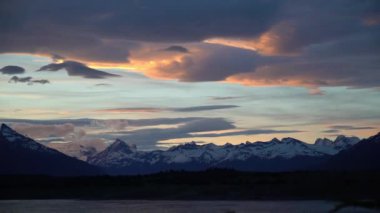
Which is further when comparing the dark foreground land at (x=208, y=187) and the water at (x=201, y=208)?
the dark foreground land at (x=208, y=187)

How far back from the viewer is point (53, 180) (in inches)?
6270

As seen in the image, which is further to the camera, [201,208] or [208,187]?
[208,187]

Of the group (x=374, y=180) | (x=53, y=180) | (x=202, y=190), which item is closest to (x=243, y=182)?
(x=202, y=190)

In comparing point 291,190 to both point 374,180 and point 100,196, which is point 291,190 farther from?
point 100,196

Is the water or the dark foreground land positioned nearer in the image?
the water

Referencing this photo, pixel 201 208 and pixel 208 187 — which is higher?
pixel 208 187

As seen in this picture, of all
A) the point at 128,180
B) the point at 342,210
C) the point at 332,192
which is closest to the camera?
the point at 342,210

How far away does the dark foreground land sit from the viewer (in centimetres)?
11751

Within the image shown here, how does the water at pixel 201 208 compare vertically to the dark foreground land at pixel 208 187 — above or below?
below

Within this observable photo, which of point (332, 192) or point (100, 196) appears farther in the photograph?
point (100, 196)

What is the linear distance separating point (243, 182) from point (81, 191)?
36.5m

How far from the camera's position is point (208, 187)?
134375mm

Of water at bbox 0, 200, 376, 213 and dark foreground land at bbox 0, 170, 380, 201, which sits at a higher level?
dark foreground land at bbox 0, 170, 380, 201

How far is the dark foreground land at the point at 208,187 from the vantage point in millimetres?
117506
